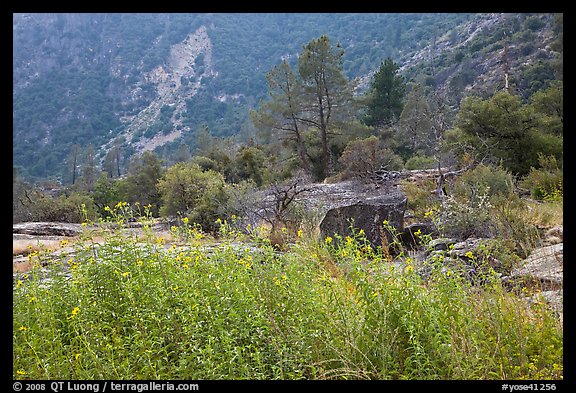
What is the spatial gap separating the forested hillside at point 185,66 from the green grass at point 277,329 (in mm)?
33220

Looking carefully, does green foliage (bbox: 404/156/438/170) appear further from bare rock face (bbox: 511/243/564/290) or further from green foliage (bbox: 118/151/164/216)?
green foliage (bbox: 118/151/164/216)

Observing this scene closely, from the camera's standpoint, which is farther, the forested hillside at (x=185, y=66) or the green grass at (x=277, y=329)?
the forested hillside at (x=185, y=66)

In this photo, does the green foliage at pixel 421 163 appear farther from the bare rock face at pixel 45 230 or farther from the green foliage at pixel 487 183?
the bare rock face at pixel 45 230

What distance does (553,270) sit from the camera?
4004 mm

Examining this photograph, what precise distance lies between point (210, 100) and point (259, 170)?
54.7m

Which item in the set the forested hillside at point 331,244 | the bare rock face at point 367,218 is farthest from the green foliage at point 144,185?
the bare rock face at point 367,218

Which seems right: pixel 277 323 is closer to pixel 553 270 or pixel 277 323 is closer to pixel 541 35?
pixel 553 270

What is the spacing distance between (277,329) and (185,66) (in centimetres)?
8852

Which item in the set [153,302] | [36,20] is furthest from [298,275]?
[36,20]

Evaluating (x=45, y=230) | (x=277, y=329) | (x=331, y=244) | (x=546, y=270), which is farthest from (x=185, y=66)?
(x=277, y=329)

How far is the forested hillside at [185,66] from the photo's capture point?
41938 millimetres

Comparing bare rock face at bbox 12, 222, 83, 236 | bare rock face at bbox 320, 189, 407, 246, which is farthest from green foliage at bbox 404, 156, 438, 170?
bare rock face at bbox 12, 222, 83, 236

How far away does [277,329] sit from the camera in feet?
8.32

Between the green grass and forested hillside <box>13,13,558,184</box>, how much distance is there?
1308 inches
